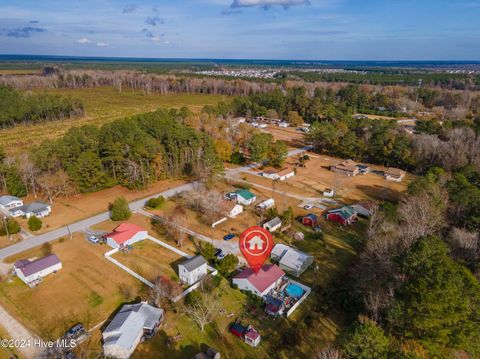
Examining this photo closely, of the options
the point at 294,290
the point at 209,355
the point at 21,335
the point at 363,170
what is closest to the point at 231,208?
the point at 294,290

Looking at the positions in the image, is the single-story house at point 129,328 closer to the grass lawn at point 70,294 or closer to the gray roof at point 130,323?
the gray roof at point 130,323

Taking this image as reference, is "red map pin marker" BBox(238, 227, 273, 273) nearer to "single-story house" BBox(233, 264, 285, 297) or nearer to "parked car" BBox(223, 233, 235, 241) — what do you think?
"single-story house" BBox(233, 264, 285, 297)

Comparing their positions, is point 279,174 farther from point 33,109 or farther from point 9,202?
point 33,109

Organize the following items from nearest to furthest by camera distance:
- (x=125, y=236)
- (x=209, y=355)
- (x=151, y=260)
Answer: (x=209, y=355), (x=151, y=260), (x=125, y=236)

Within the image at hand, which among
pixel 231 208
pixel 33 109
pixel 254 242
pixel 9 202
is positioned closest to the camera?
pixel 254 242

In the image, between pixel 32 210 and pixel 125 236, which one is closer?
pixel 125 236

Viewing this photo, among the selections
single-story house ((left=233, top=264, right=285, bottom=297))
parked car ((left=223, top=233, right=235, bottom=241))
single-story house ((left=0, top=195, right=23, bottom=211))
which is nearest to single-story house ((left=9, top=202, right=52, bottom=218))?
single-story house ((left=0, top=195, right=23, bottom=211))

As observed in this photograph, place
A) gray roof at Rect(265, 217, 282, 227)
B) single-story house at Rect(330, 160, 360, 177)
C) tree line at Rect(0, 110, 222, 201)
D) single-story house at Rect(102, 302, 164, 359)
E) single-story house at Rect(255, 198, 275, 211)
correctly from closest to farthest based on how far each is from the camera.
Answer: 1. single-story house at Rect(102, 302, 164, 359)
2. gray roof at Rect(265, 217, 282, 227)
3. single-story house at Rect(255, 198, 275, 211)
4. tree line at Rect(0, 110, 222, 201)
5. single-story house at Rect(330, 160, 360, 177)
